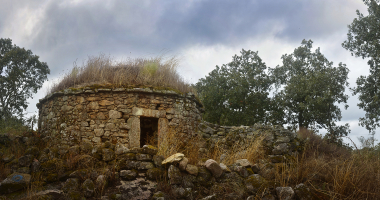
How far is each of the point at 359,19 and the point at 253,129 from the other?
9.84 m

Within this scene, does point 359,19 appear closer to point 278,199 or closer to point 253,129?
point 253,129

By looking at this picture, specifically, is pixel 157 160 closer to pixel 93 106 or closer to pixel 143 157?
pixel 143 157

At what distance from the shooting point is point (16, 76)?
50.1 ft

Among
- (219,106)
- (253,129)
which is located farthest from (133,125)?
(219,106)

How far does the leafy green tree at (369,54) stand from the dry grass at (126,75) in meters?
9.67

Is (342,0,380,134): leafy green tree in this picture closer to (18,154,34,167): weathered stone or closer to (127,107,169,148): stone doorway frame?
(127,107,169,148): stone doorway frame

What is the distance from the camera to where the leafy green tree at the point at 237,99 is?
1521 centimetres

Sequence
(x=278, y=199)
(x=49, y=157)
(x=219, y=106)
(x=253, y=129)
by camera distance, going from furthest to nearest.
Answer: (x=219, y=106) → (x=253, y=129) → (x=49, y=157) → (x=278, y=199)

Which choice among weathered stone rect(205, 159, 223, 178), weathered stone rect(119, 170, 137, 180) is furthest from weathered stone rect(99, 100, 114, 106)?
weathered stone rect(205, 159, 223, 178)

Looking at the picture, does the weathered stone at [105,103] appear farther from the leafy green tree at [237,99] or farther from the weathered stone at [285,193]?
the leafy green tree at [237,99]

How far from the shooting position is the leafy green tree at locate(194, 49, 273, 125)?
1521 centimetres

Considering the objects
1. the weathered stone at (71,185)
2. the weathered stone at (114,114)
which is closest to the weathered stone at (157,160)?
the weathered stone at (71,185)

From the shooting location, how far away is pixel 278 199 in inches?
167

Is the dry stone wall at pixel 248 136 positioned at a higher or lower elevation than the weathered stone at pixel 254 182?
higher
